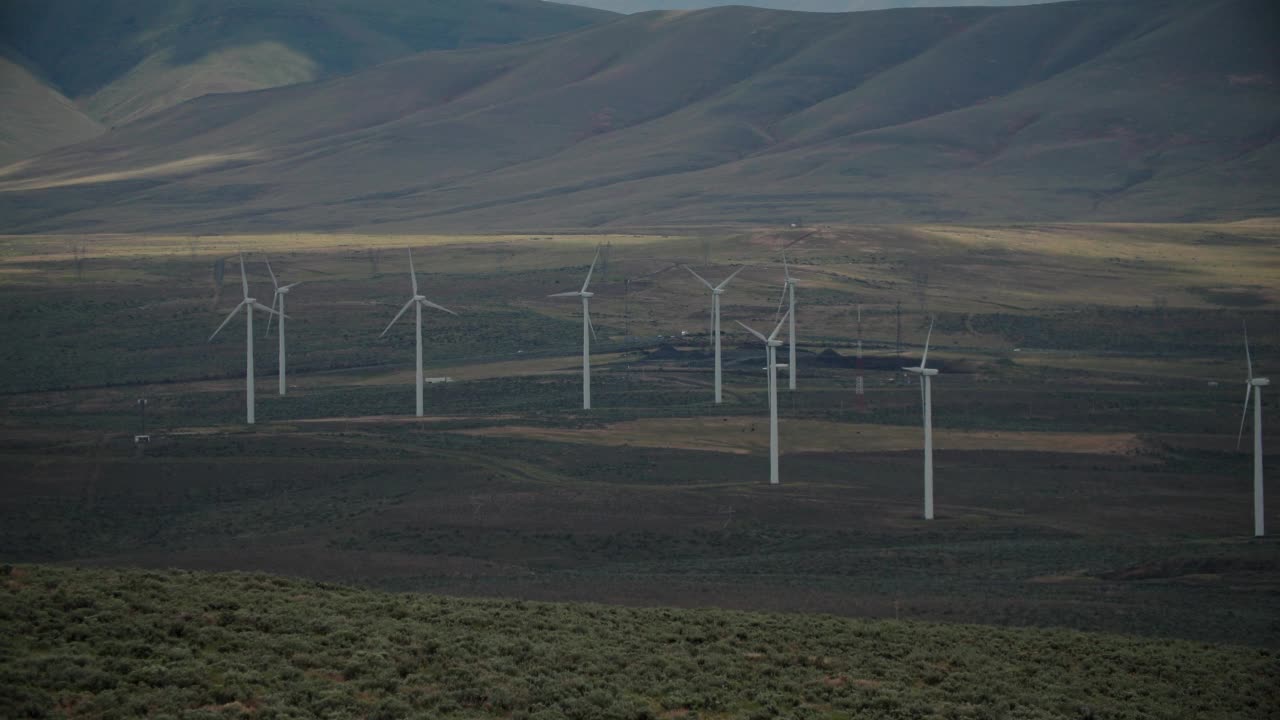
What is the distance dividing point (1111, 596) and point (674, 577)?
15803 millimetres

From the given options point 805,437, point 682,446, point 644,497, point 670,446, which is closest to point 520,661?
point 644,497

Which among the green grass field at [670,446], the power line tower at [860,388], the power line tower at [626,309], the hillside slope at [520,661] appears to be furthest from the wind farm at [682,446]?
the hillside slope at [520,661]

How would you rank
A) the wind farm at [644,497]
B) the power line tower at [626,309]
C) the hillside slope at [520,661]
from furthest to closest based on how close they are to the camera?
1. the power line tower at [626,309]
2. the wind farm at [644,497]
3. the hillside slope at [520,661]

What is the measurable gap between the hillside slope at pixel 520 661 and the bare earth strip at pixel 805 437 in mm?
47218

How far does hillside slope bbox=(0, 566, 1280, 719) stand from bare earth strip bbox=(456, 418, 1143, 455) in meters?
47.2

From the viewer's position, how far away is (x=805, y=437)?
3659 inches

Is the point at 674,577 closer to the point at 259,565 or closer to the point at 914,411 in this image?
the point at 259,565

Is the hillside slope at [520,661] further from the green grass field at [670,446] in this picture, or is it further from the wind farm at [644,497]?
the green grass field at [670,446]

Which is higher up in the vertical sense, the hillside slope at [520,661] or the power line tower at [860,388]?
the power line tower at [860,388]

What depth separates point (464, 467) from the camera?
81.3 meters

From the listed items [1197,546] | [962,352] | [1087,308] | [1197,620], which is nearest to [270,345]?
[962,352]

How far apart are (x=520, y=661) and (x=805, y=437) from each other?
2350 inches

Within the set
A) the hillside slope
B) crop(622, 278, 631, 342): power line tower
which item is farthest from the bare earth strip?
crop(622, 278, 631, 342): power line tower

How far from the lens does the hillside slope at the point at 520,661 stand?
99.4 feet
